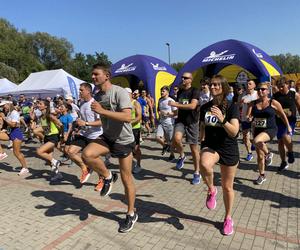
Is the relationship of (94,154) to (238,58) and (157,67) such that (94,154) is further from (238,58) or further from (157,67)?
(157,67)

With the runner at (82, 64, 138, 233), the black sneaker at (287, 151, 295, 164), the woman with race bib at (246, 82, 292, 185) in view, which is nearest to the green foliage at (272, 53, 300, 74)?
the black sneaker at (287, 151, 295, 164)

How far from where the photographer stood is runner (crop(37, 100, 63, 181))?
662cm

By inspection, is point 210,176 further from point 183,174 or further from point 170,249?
point 183,174

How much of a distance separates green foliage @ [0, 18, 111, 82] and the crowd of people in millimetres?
37611

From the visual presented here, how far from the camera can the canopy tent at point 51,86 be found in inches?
777

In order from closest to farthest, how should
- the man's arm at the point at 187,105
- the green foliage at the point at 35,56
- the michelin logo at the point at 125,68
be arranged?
the man's arm at the point at 187,105 → the michelin logo at the point at 125,68 → the green foliage at the point at 35,56

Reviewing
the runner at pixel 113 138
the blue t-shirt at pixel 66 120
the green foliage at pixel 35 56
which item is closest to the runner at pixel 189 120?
the runner at pixel 113 138

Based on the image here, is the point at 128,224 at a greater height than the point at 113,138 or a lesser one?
lesser

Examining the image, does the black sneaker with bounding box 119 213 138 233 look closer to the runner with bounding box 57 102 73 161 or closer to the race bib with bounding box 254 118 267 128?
the race bib with bounding box 254 118 267 128

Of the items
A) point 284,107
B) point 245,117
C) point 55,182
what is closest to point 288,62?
point 245,117

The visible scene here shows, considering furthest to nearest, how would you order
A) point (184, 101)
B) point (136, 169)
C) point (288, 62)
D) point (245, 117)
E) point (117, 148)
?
1. point (288, 62)
2. point (245, 117)
3. point (136, 169)
4. point (184, 101)
5. point (117, 148)

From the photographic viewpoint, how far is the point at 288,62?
6850 centimetres

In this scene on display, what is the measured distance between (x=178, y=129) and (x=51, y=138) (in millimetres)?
2702

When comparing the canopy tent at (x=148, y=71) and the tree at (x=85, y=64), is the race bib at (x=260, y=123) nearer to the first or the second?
the canopy tent at (x=148, y=71)
